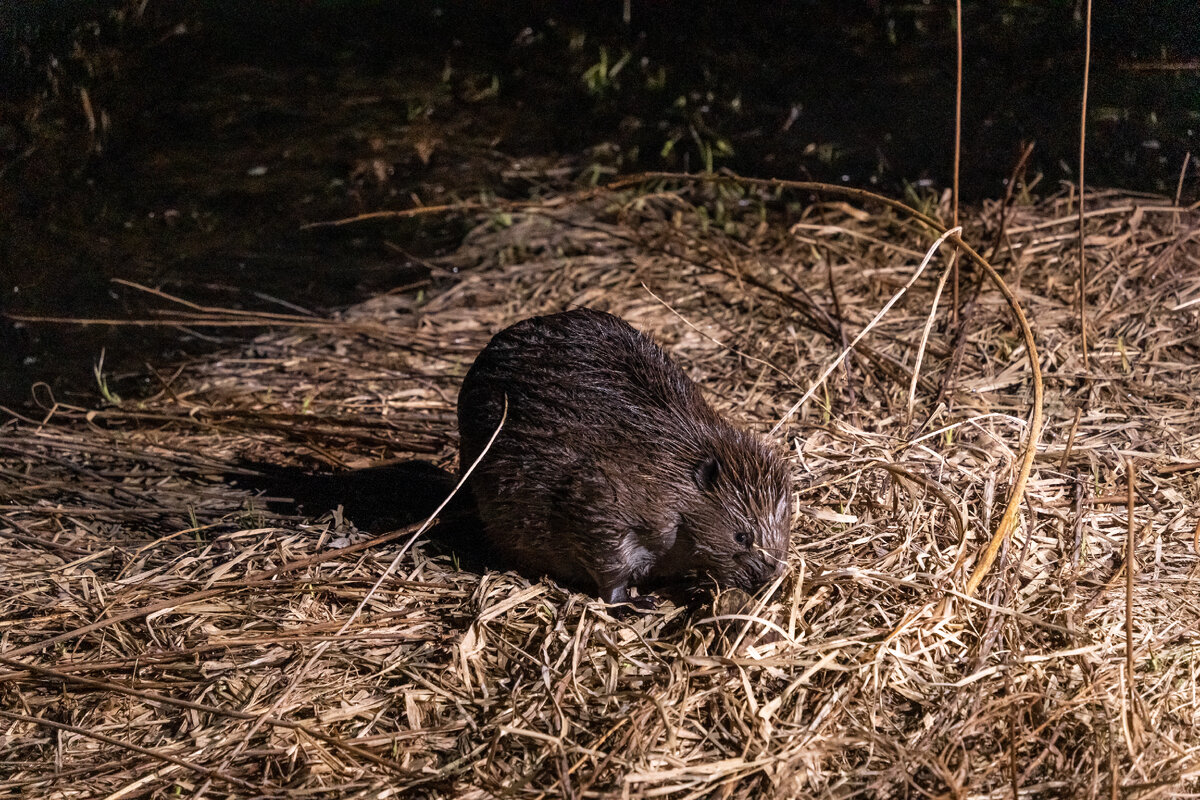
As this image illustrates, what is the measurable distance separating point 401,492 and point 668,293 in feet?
6.78

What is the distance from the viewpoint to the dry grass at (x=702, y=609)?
9.16ft

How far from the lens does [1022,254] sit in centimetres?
525

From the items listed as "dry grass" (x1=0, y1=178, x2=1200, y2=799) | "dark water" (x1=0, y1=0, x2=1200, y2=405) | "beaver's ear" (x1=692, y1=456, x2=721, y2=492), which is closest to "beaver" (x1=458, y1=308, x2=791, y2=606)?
"beaver's ear" (x1=692, y1=456, x2=721, y2=492)

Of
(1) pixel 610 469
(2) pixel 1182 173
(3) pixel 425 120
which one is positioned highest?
(3) pixel 425 120

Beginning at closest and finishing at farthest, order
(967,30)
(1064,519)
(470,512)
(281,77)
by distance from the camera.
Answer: (1064,519) < (470,512) < (967,30) < (281,77)

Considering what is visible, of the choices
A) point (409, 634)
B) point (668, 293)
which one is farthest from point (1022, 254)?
point (409, 634)

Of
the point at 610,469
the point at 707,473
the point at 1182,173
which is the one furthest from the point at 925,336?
the point at 1182,173

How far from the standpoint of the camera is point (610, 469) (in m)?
3.34

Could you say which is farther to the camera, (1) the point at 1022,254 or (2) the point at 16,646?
(1) the point at 1022,254

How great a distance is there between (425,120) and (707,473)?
5.46 m

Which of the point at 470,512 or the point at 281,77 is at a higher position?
the point at 281,77

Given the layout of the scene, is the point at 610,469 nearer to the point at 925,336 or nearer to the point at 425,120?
the point at 925,336

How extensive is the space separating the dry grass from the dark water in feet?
3.25

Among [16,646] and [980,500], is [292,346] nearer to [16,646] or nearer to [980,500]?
[16,646]
